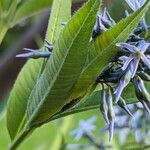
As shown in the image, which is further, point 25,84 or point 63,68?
point 25,84

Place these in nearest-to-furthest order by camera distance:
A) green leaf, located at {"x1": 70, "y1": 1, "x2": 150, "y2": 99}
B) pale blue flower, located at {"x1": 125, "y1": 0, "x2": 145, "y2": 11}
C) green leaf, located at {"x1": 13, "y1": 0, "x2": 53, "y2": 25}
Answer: green leaf, located at {"x1": 70, "y1": 1, "x2": 150, "y2": 99} → pale blue flower, located at {"x1": 125, "y1": 0, "x2": 145, "y2": 11} → green leaf, located at {"x1": 13, "y1": 0, "x2": 53, "y2": 25}

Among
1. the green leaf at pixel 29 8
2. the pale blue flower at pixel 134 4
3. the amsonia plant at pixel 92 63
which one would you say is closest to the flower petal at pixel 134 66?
the amsonia plant at pixel 92 63

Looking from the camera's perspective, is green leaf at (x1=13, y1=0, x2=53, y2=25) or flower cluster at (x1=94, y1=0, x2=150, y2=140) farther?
green leaf at (x1=13, y1=0, x2=53, y2=25)

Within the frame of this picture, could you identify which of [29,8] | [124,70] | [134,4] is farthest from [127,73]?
[29,8]

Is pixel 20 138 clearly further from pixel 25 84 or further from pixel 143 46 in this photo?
pixel 143 46

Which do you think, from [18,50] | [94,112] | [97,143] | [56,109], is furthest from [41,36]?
[56,109]

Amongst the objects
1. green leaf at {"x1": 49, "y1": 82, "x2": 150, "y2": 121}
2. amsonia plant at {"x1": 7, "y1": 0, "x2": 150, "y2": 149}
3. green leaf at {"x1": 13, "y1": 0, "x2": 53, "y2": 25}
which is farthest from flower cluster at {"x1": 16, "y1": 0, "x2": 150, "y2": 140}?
green leaf at {"x1": 13, "y1": 0, "x2": 53, "y2": 25}

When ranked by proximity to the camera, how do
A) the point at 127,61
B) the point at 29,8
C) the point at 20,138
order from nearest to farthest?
the point at 127,61 < the point at 20,138 < the point at 29,8

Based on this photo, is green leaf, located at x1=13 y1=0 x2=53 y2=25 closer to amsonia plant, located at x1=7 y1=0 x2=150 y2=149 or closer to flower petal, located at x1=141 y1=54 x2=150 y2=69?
amsonia plant, located at x1=7 y1=0 x2=150 y2=149
